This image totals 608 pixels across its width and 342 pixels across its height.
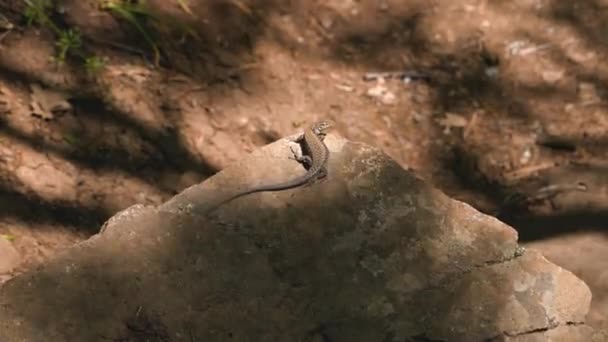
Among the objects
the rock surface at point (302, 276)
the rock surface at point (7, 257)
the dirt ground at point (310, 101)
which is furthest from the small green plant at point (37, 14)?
the rock surface at point (302, 276)

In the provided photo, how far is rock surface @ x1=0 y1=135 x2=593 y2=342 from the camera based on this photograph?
2930 mm

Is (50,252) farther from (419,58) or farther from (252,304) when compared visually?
(419,58)

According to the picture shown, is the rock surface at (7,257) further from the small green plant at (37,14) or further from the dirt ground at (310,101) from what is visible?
the small green plant at (37,14)

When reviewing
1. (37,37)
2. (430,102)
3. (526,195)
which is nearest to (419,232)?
(526,195)

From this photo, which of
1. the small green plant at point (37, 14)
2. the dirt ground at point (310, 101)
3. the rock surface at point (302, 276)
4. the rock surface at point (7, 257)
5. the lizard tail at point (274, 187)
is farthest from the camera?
the small green plant at point (37, 14)

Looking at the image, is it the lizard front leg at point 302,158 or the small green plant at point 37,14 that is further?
the small green plant at point 37,14

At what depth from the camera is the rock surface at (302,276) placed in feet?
9.61

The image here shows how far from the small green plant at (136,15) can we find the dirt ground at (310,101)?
0.8 inches

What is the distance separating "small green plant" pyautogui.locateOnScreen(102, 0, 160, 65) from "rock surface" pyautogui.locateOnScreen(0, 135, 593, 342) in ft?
6.30

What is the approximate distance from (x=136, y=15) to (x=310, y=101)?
1.19 meters

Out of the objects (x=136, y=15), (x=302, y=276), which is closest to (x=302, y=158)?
(x=302, y=276)

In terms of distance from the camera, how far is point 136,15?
513cm

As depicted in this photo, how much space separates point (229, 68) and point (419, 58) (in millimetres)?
1266

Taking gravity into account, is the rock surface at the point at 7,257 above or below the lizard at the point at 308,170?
below
